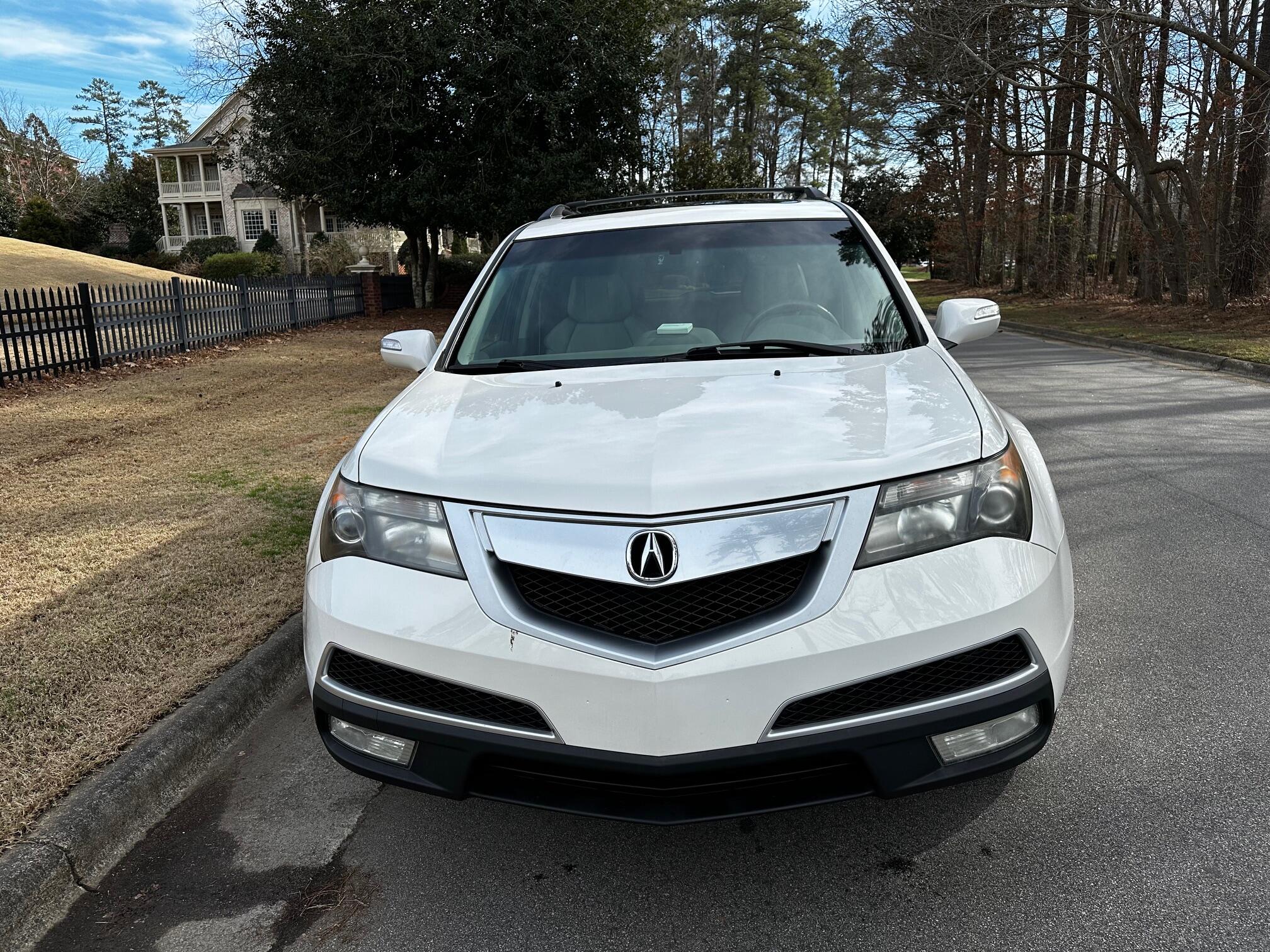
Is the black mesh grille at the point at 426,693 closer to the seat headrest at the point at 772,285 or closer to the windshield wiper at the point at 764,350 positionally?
the windshield wiper at the point at 764,350

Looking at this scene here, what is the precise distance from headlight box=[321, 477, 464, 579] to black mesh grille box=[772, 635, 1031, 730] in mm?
895

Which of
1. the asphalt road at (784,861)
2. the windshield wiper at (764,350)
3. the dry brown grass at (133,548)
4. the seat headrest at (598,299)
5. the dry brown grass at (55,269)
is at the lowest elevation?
the asphalt road at (784,861)

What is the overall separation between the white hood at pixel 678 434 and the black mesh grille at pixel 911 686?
46 cm

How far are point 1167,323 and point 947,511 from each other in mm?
19209

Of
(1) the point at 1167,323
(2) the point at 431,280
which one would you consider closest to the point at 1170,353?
(1) the point at 1167,323

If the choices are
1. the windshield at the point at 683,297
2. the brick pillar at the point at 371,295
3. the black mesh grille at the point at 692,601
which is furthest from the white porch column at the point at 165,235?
the black mesh grille at the point at 692,601

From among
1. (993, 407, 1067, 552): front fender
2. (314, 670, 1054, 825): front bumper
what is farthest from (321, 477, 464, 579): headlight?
(993, 407, 1067, 552): front fender

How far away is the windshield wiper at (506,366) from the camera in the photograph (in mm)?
3240

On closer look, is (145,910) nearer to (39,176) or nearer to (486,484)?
(486,484)

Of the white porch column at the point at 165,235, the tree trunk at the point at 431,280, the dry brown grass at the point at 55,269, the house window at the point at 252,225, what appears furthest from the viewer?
the white porch column at the point at 165,235

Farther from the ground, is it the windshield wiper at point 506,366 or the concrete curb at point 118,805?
the windshield wiper at point 506,366

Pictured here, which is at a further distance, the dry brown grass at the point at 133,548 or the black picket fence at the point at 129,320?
the black picket fence at the point at 129,320

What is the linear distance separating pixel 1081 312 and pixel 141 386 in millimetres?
21349

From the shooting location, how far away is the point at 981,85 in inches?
687
